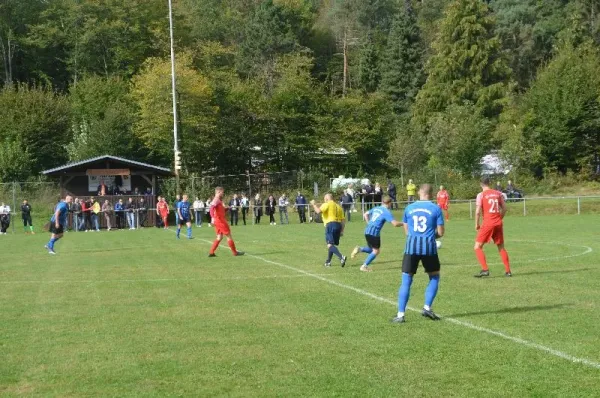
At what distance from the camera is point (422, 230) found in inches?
416

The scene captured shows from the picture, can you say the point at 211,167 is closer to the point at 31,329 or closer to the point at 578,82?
the point at 578,82

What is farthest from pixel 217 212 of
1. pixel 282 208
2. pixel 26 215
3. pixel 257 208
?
pixel 26 215

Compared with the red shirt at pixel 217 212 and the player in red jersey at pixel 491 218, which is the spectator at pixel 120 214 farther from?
the player in red jersey at pixel 491 218

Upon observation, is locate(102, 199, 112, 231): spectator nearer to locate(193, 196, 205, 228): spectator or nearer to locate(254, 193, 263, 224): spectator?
locate(193, 196, 205, 228): spectator

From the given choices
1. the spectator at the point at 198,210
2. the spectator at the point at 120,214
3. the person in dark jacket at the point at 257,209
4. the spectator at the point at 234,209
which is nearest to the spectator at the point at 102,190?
the spectator at the point at 120,214

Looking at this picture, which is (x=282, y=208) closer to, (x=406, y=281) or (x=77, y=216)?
(x=77, y=216)

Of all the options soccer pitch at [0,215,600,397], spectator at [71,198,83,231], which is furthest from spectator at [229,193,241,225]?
soccer pitch at [0,215,600,397]

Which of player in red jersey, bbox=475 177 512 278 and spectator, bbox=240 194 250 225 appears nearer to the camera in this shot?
player in red jersey, bbox=475 177 512 278

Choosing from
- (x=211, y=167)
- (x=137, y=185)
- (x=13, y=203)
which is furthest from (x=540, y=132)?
(x=13, y=203)

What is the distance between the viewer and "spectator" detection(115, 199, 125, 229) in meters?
42.5

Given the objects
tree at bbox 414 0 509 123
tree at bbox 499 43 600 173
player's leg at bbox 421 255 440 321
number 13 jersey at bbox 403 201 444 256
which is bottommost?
player's leg at bbox 421 255 440 321

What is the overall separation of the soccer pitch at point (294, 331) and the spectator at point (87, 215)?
22.7m

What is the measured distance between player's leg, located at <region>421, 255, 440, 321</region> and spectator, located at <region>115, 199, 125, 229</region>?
1318 inches

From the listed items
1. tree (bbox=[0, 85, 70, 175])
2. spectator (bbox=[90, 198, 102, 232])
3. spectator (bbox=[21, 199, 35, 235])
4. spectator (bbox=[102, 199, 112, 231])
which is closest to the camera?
spectator (bbox=[21, 199, 35, 235])
